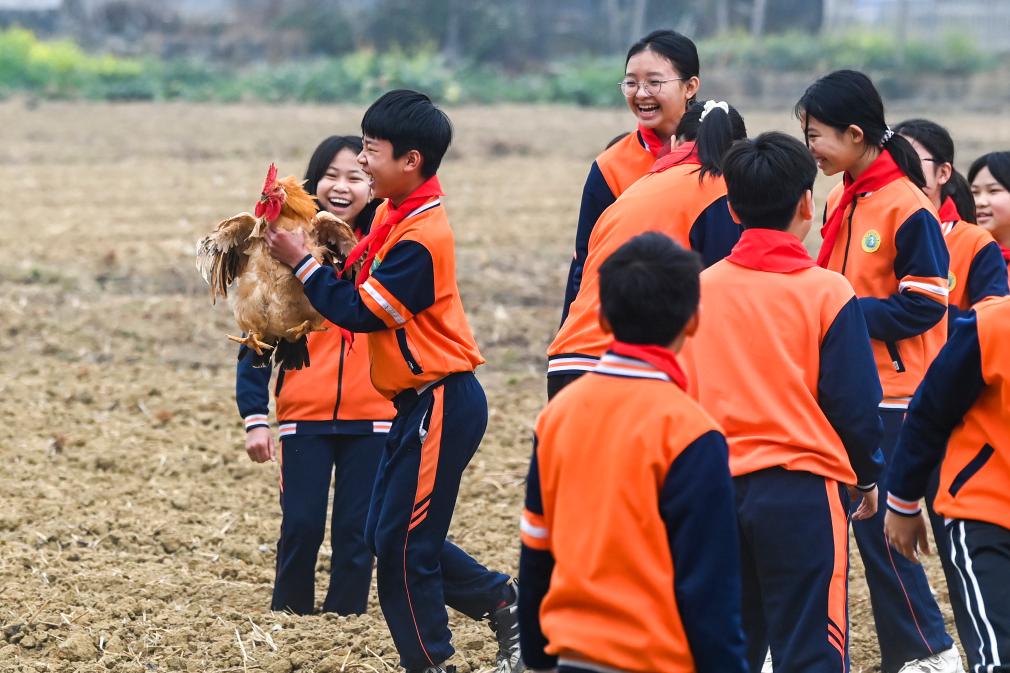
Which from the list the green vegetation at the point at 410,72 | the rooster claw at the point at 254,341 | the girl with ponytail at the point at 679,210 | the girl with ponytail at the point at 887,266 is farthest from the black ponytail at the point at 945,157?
the green vegetation at the point at 410,72

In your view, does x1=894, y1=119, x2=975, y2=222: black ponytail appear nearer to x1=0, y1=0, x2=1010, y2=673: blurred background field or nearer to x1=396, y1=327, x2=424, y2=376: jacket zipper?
x1=0, y1=0, x2=1010, y2=673: blurred background field

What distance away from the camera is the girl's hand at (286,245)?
4.38 metres

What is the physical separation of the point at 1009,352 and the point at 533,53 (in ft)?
123

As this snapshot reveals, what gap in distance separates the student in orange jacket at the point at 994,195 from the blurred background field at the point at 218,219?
170cm

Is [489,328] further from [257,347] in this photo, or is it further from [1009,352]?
[1009,352]

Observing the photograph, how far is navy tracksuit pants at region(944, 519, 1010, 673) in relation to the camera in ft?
11.7

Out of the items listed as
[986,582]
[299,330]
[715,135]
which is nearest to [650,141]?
[715,135]

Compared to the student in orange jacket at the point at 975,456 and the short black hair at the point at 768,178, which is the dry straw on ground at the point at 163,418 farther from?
the short black hair at the point at 768,178

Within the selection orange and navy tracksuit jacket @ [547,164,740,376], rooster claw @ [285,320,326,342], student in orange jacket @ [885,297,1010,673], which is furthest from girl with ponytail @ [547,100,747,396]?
student in orange jacket @ [885,297,1010,673]

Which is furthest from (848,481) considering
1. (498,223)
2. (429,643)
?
(498,223)

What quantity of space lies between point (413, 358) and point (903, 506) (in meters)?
1.57

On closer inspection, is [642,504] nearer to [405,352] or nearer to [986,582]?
[986,582]

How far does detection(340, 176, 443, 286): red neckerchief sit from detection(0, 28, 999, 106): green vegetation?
2455cm

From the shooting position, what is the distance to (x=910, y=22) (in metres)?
39.8
